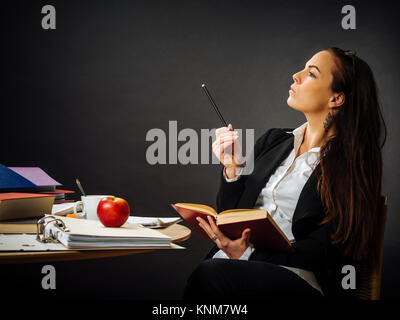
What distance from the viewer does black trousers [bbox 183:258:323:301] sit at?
3.82 ft

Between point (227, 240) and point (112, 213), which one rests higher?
point (112, 213)

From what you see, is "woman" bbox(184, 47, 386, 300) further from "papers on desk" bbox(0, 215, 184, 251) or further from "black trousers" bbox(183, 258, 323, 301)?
"papers on desk" bbox(0, 215, 184, 251)

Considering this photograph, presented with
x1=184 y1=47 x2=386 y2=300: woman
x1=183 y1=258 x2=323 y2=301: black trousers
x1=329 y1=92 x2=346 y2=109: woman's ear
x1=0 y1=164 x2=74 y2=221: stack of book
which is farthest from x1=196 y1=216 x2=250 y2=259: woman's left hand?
x1=329 y1=92 x2=346 y2=109: woman's ear

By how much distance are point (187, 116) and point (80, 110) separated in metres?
0.83

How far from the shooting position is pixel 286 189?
158 centimetres

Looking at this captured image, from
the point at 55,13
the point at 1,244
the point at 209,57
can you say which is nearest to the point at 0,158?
the point at 55,13

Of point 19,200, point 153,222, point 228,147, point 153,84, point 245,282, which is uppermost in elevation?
point 153,84

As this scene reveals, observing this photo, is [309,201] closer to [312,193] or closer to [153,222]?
[312,193]

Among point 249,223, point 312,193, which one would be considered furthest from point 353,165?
point 249,223

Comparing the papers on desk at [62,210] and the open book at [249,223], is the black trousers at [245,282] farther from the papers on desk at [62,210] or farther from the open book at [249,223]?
the papers on desk at [62,210]

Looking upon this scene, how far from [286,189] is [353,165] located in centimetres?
27

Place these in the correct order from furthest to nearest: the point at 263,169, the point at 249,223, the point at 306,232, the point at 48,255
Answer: the point at 263,169
the point at 306,232
the point at 249,223
the point at 48,255

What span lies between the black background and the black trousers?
1.78 meters

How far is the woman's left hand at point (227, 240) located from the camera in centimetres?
130
